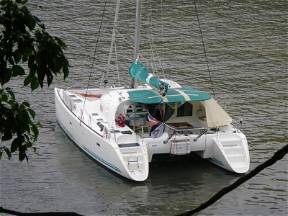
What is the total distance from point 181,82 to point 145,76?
5842 mm

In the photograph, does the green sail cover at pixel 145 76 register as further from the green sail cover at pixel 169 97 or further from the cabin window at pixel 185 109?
the cabin window at pixel 185 109

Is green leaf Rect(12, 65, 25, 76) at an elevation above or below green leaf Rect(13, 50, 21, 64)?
below

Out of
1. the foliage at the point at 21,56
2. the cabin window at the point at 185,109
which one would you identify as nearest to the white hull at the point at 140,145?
the cabin window at the point at 185,109

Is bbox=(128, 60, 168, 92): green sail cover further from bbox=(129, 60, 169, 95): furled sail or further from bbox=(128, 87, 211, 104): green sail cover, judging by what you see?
bbox=(128, 87, 211, 104): green sail cover

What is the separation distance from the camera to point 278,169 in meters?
20.8

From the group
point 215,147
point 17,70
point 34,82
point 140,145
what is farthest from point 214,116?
point 17,70

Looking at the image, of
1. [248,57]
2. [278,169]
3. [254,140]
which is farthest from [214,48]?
[278,169]

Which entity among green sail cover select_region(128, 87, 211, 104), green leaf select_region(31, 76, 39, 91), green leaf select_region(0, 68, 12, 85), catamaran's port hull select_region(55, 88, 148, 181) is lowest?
catamaran's port hull select_region(55, 88, 148, 181)

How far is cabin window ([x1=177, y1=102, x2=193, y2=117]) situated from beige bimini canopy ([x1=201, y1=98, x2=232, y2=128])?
76cm

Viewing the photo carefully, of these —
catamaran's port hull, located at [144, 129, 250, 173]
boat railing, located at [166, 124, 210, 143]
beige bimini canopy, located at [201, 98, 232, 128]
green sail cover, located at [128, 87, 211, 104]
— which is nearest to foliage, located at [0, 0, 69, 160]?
catamaran's port hull, located at [144, 129, 250, 173]

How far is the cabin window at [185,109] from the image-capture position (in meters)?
22.2

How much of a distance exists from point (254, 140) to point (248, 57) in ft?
31.3

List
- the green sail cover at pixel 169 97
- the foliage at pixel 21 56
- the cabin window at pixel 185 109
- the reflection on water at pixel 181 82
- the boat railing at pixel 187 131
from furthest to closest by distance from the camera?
the cabin window at pixel 185 109 → the green sail cover at pixel 169 97 → the boat railing at pixel 187 131 → the reflection on water at pixel 181 82 → the foliage at pixel 21 56

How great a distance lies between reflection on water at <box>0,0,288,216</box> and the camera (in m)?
18.9
